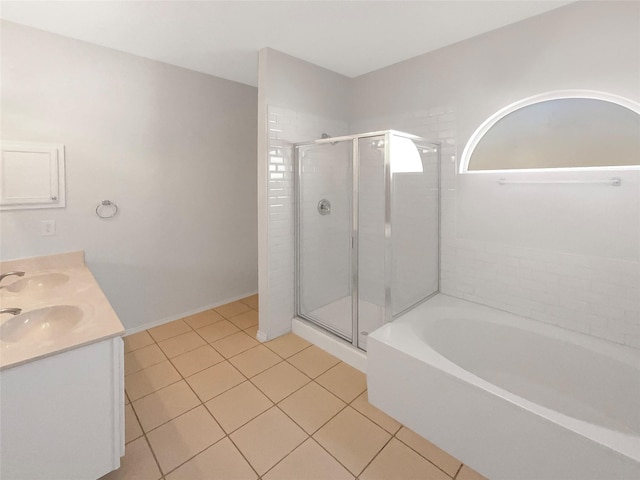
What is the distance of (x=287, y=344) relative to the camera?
263 centimetres

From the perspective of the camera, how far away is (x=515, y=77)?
209cm

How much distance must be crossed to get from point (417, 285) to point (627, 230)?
1.26 metres

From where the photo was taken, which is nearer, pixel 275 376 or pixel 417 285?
pixel 275 376

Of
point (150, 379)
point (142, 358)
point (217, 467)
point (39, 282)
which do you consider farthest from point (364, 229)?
point (39, 282)

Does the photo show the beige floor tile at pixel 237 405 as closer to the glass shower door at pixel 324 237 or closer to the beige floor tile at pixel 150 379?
the beige floor tile at pixel 150 379

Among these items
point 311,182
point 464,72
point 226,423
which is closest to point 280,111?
point 311,182

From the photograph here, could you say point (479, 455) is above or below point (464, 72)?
below

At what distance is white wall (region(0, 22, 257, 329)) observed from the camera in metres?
2.16

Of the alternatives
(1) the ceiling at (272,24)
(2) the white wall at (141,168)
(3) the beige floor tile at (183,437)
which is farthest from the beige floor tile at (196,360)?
(1) the ceiling at (272,24)

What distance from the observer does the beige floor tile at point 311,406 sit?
1798mm

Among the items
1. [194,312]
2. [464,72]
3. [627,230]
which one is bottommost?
[194,312]

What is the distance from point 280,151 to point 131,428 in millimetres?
2108

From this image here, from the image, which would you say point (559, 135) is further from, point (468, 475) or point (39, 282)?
point (39, 282)

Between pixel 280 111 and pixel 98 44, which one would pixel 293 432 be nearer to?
pixel 280 111
